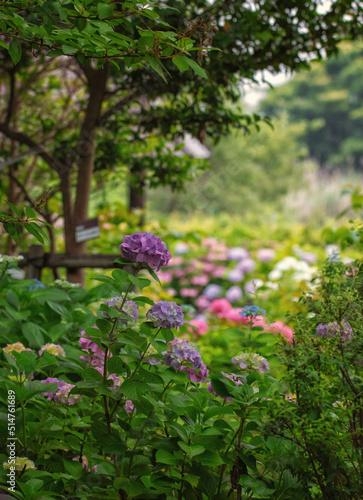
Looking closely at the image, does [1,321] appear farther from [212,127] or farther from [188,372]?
[212,127]

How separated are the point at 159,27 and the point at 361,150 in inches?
1033

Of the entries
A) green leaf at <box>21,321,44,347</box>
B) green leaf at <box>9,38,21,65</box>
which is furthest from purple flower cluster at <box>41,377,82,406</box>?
green leaf at <box>9,38,21,65</box>

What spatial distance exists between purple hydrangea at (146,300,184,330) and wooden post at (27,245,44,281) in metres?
1.53

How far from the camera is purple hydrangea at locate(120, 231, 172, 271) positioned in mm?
1023

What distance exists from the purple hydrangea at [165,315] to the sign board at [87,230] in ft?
4.54

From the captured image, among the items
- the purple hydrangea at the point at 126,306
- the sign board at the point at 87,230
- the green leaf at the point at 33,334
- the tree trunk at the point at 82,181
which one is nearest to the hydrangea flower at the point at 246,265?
the tree trunk at the point at 82,181

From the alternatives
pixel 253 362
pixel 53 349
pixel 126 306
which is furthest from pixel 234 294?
pixel 126 306

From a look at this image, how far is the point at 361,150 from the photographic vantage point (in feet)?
85.5

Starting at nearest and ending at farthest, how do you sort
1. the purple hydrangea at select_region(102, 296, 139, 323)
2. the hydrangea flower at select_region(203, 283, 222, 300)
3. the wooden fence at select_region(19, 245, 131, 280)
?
the purple hydrangea at select_region(102, 296, 139, 323), the wooden fence at select_region(19, 245, 131, 280), the hydrangea flower at select_region(203, 283, 222, 300)

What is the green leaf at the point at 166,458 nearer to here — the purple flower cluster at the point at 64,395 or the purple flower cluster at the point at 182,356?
the purple flower cluster at the point at 182,356

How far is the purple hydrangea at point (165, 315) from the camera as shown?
1.04 m

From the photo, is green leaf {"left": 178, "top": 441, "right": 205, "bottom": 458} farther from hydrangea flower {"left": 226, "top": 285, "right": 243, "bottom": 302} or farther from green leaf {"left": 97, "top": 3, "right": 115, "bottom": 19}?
hydrangea flower {"left": 226, "top": 285, "right": 243, "bottom": 302}

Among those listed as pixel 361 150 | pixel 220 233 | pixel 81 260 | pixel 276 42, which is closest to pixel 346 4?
pixel 276 42

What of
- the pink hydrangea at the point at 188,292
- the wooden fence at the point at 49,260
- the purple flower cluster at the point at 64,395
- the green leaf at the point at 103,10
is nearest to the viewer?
the green leaf at the point at 103,10
